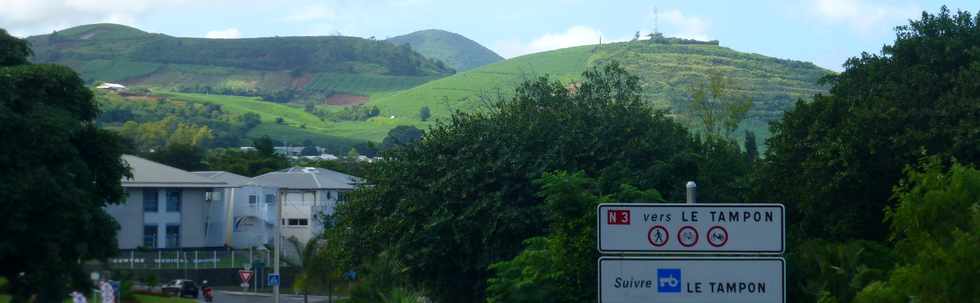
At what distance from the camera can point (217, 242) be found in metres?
76.0

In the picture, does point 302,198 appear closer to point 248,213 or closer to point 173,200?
point 248,213

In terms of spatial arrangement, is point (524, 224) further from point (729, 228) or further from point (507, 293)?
point (729, 228)

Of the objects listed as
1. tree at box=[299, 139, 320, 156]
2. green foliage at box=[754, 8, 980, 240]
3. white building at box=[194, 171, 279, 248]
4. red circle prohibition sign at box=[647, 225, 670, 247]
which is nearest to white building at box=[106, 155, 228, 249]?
white building at box=[194, 171, 279, 248]

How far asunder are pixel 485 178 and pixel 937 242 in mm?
20657

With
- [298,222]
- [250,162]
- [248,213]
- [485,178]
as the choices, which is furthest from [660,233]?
[250,162]

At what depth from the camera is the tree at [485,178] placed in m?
38.3

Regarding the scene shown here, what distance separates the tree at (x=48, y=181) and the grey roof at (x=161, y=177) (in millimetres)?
38377

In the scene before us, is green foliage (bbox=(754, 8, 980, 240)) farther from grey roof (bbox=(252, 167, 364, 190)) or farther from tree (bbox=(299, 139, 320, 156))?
tree (bbox=(299, 139, 320, 156))

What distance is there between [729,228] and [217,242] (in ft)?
222

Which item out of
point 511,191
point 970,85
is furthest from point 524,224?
point 970,85

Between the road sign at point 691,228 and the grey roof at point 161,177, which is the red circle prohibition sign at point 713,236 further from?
the grey roof at point 161,177

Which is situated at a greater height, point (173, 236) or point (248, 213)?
point (248, 213)

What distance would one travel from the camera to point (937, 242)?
1989 cm

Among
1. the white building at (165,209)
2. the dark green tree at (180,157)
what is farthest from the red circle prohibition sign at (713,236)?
the dark green tree at (180,157)
